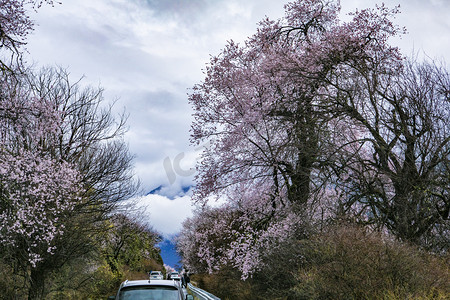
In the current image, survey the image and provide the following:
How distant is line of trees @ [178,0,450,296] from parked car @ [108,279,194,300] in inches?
232

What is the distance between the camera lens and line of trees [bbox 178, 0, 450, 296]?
43.8 feet

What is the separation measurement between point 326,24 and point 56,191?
13.4 m

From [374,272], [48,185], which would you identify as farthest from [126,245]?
[374,272]

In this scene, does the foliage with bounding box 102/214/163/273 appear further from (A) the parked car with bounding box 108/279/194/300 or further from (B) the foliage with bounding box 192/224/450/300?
(A) the parked car with bounding box 108/279/194/300

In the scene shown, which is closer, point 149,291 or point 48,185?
point 149,291

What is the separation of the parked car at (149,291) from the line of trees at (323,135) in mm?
5893

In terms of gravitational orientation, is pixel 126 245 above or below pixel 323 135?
above

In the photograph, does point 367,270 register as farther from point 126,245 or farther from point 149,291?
point 126,245

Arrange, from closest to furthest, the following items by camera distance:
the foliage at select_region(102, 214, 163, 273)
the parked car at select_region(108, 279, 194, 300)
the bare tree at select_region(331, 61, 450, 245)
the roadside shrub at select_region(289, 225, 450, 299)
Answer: the parked car at select_region(108, 279, 194, 300), the roadside shrub at select_region(289, 225, 450, 299), the bare tree at select_region(331, 61, 450, 245), the foliage at select_region(102, 214, 163, 273)

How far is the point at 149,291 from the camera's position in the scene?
8.85 metres

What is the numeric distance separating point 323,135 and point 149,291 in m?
8.29

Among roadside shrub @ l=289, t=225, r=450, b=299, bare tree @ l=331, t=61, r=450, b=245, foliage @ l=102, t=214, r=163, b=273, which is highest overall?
foliage @ l=102, t=214, r=163, b=273

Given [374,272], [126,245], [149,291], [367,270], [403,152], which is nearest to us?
[149,291]

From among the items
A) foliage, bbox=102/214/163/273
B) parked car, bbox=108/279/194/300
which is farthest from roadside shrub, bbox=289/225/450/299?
foliage, bbox=102/214/163/273
